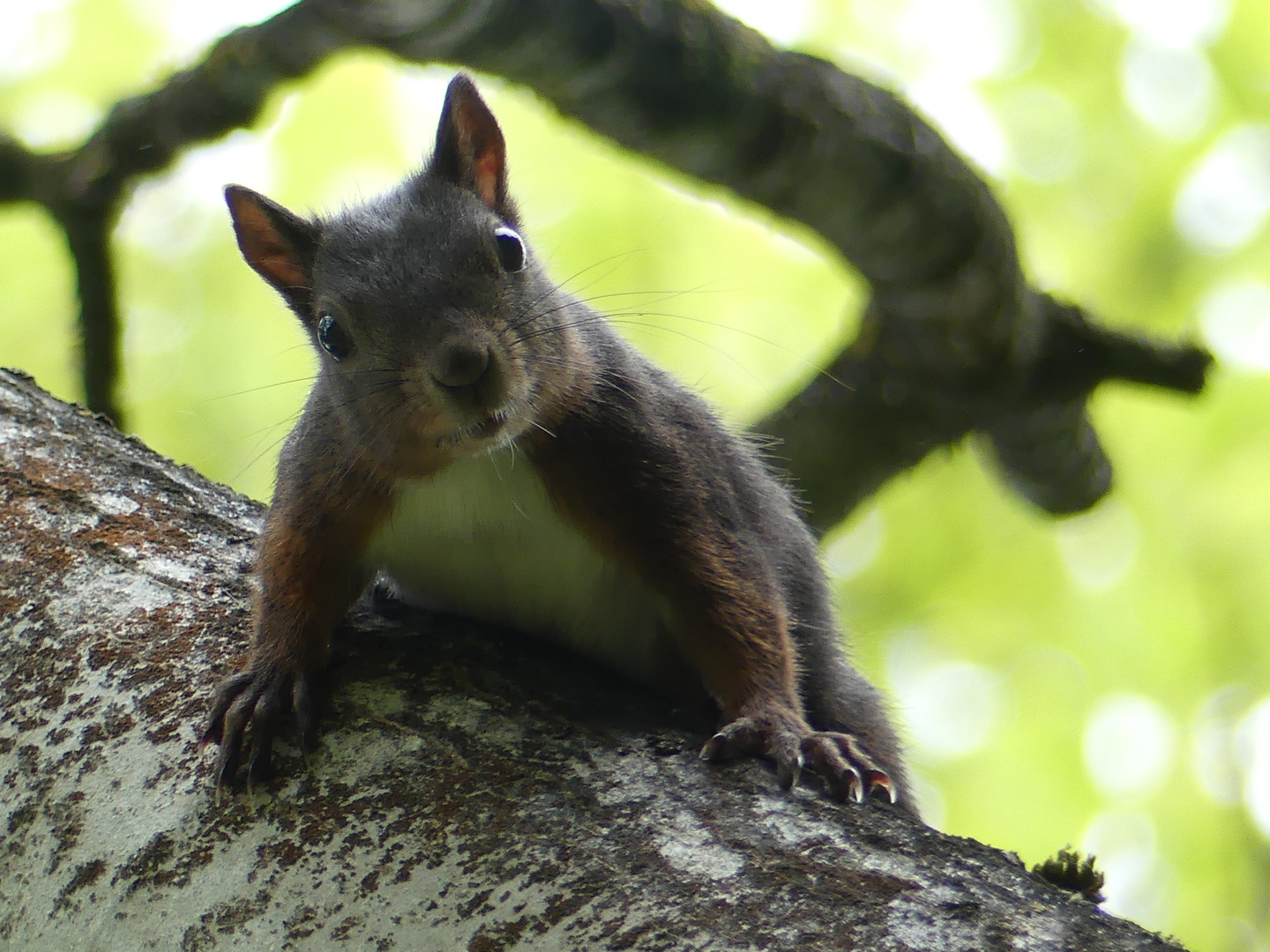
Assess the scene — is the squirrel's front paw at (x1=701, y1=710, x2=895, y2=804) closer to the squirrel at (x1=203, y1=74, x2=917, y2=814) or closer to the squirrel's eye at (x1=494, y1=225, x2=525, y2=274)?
the squirrel at (x1=203, y1=74, x2=917, y2=814)

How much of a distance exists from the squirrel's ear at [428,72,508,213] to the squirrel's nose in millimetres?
872

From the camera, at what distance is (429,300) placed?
3.11m

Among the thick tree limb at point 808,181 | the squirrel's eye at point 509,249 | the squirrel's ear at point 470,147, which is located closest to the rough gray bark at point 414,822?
the squirrel's eye at point 509,249

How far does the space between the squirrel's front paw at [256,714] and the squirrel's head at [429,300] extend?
0.73 metres

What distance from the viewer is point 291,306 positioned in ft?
12.2

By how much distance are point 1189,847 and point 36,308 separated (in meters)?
9.16

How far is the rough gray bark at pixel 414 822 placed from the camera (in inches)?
77.7

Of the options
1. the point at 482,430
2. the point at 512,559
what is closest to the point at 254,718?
the point at 482,430

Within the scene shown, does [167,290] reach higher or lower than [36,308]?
higher

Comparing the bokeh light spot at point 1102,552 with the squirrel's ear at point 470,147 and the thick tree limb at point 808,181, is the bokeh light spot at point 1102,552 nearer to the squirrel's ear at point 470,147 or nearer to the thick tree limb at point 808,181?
the thick tree limb at point 808,181

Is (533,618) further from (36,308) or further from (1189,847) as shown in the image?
(1189,847)

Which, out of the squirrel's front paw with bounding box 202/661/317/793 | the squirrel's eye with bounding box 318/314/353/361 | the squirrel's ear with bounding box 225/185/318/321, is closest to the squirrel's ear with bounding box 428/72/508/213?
the squirrel's ear with bounding box 225/185/318/321

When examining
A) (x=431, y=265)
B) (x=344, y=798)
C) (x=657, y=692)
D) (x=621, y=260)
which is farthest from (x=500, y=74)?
(x=621, y=260)

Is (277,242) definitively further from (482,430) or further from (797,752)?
(797,752)
